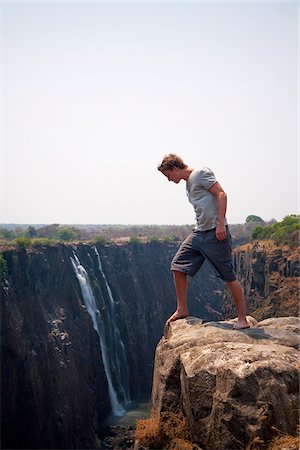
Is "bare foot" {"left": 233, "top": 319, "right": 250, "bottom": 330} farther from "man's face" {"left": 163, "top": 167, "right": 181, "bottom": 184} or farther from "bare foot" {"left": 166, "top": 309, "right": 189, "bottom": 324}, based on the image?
"man's face" {"left": 163, "top": 167, "right": 181, "bottom": 184}

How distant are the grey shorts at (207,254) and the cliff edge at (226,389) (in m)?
0.81

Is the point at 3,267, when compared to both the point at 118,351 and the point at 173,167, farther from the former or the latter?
the point at 173,167

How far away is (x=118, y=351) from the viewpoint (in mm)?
48812

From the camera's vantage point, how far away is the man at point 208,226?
20.4ft

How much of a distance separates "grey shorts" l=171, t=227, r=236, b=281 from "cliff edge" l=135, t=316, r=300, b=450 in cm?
81

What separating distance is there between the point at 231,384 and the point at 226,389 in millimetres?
80

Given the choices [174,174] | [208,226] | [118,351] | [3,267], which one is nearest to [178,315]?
[208,226]

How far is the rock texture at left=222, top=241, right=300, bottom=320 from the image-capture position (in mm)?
37125

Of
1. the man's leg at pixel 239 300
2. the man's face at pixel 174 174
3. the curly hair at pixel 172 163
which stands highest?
the curly hair at pixel 172 163

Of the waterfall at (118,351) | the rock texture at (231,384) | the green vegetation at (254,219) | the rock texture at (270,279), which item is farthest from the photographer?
the green vegetation at (254,219)

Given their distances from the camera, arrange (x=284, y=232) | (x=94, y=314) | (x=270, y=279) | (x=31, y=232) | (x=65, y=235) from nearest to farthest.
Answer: (x=270, y=279) → (x=284, y=232) → (x=94, y=314) → (x=65, y=235) → (x=31, y=232)

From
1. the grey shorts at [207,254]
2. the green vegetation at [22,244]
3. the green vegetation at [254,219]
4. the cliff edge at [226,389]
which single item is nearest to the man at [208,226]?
the grey shorts at [207,254]

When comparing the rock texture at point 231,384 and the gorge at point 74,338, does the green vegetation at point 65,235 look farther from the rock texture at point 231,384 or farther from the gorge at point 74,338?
the rock texture at point 231,384

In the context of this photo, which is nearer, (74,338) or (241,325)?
(241,325)
